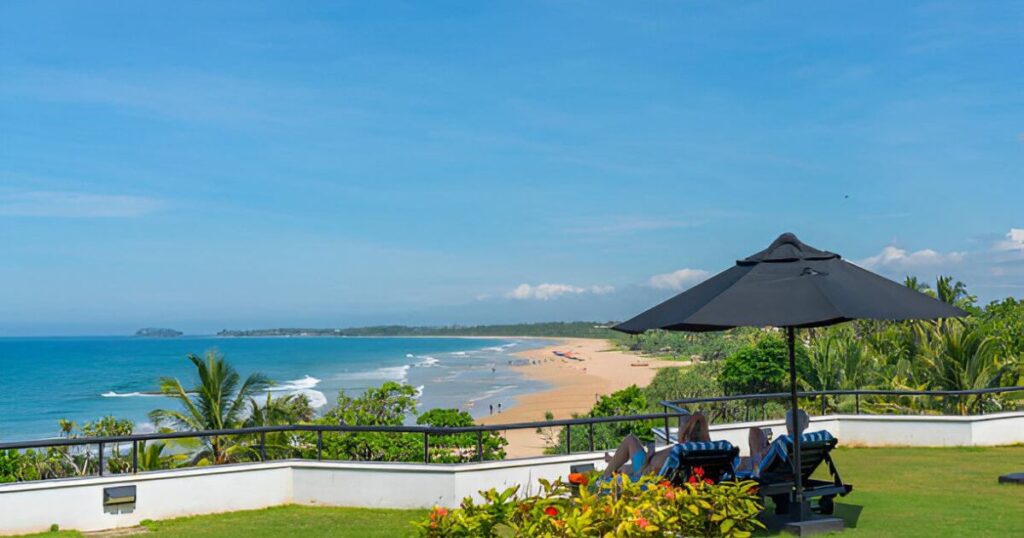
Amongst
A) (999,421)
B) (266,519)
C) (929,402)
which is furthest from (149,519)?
(929,402)

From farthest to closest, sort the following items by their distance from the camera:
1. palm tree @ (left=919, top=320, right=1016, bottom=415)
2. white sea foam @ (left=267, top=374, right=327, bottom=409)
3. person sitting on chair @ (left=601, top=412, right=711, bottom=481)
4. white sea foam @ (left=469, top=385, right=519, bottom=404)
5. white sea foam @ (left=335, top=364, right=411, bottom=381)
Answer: white sea foam @ (left=335, top=364, right=411, bottom=381) < white sea foam @ (left=469, top=385, right=519, bottom=404) < white sea foam @ (left=267, top=374, right=327, bottom=409) < palm tree @ (left=919, top=320, right=1016, bottom=415) < person sitting on chair @ (left=601, top=412, right=711, bottom=481)

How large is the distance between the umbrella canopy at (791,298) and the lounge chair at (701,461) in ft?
3.61

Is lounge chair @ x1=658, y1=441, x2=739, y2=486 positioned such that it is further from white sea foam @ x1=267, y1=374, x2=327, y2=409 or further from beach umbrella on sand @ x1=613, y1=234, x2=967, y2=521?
white sea foam @ x1=267, y1=374, x2=327, y2=409

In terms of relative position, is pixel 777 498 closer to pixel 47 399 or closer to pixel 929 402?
pixel 929 402

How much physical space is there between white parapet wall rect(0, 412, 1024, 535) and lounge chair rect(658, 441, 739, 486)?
2484mm

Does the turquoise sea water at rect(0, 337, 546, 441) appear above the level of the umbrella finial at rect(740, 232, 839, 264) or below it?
below

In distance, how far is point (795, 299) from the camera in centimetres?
802

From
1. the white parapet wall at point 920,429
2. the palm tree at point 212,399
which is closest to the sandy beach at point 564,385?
the palm tree at point 212,399

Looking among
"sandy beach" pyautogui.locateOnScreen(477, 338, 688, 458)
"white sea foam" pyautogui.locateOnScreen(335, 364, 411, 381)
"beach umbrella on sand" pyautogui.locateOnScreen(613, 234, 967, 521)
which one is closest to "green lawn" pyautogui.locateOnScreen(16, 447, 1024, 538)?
"beach umbrella on sand" pyautogui.locateOnScreen(613, 234, 967, 521)

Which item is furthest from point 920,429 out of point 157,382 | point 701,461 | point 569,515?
point 157,382

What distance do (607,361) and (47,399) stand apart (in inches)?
2552

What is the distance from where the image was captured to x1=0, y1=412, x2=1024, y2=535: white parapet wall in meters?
9.76

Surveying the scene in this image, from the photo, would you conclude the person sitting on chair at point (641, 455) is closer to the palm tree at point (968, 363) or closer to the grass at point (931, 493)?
the grass at point (931, 493)

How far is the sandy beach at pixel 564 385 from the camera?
39.3 metres
